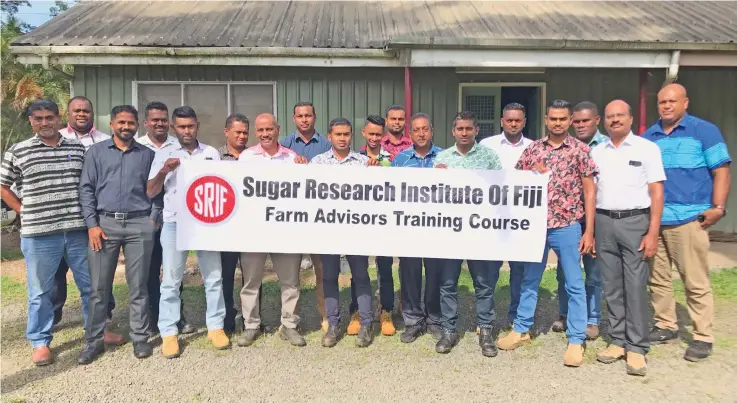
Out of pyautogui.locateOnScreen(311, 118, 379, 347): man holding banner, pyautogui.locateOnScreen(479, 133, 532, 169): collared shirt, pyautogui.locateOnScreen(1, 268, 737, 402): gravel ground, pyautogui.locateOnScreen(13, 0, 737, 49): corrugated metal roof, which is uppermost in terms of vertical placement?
pyautogui.locateOnScreen(13, 0, 737, 49): corrugated metal roof

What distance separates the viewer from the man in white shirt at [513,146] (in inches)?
162

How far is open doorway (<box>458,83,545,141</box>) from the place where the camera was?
7.95 m

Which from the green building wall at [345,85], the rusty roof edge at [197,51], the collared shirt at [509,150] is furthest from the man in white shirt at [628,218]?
the green building wall at [345,85]

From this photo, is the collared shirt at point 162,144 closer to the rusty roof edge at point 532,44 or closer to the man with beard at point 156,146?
the man with beard at point 156,146

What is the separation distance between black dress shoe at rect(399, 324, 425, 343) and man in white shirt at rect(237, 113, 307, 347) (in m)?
0.82

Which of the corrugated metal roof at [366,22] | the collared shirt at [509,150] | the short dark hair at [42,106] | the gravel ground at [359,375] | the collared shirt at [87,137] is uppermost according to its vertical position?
the corrugated metal roof at [366,22]

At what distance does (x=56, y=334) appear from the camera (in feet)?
13.6

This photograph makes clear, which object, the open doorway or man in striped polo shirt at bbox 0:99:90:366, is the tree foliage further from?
the open doorway

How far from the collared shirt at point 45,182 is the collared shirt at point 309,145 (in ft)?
6.11

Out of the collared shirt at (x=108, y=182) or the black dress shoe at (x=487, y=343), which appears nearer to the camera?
the collared shirt at (x=108, y=182)

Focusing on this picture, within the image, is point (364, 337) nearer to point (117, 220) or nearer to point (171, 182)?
point (171, 182)

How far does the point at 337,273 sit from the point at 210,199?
3.84 feet

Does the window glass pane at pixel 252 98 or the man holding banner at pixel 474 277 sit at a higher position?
the window glass pane at pixel 252 98

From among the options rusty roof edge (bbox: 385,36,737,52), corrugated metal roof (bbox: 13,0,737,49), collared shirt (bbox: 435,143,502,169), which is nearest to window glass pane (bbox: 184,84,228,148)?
corrugated metal roof (bbox: 13,0,737,49)
